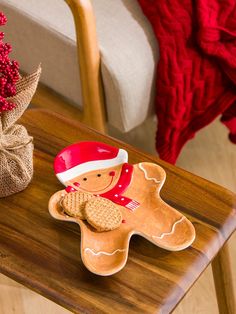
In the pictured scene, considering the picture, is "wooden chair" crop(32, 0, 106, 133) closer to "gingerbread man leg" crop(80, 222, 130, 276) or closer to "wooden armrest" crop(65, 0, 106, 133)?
"wooden armrest" crop(65, 0, 106, 133)

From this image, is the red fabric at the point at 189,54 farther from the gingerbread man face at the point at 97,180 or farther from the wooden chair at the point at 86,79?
the gingerbread man face at the point at 97,180

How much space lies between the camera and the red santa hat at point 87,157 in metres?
1.23

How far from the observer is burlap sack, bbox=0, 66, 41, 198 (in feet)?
3.75

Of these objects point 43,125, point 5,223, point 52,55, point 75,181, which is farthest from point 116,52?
point 5,223

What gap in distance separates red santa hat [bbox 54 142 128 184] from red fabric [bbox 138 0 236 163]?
0.40m

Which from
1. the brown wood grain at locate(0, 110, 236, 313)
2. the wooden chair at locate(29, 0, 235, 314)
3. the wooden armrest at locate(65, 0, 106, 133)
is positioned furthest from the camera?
the wooden armrest at locate(65, 0, 106, 133)

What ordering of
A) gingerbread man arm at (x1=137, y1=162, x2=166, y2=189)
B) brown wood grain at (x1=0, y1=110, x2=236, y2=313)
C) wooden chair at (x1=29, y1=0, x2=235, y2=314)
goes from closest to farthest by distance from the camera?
1. brown wood grain at (x1=0, y1=110, x2=236, y2=313)
2. gingerbread man arm at (x1=137, y1=162, x2=166, y2=189)
3. wooden chair at (x1=29, y1=0, x2=235, y2=314)

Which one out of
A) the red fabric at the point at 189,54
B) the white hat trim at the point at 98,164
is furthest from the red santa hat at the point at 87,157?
the red fabric at the point at 189,54

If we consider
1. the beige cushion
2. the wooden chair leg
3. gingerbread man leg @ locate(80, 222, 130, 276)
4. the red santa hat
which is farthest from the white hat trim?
the beige cushion

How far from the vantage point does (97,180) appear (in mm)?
1223

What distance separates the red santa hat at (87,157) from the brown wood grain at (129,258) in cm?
3

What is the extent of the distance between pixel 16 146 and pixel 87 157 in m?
0.15

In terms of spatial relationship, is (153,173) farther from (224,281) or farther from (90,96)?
(90,96)

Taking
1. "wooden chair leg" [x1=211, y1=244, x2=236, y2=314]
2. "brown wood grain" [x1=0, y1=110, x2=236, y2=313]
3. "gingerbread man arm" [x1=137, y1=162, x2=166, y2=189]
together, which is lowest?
"wooden chair leg" [x1=211, y1=244, x2=236, y2=314]
